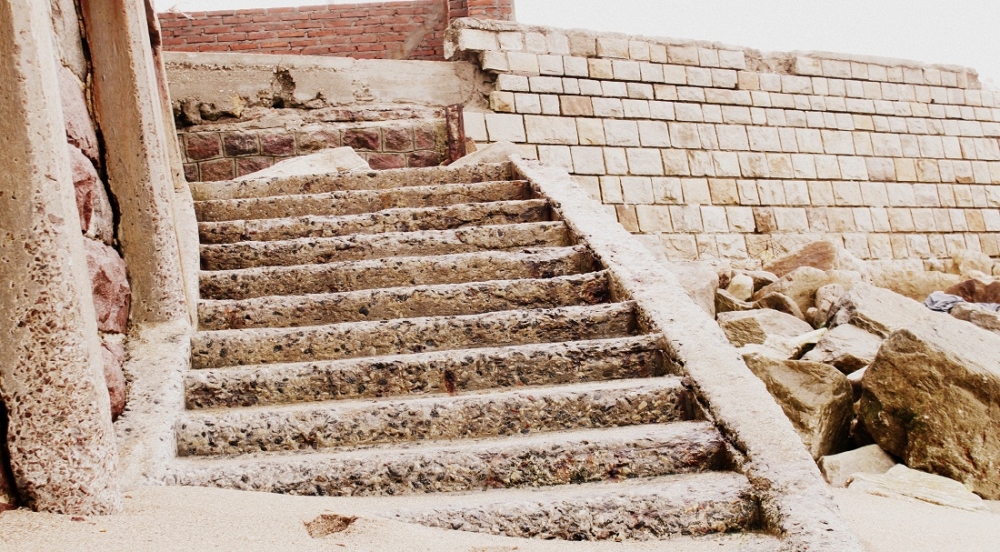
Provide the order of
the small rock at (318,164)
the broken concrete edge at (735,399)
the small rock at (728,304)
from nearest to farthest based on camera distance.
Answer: the broken concrete edge at (735,399)
the small rock at (318,164)
the small rock at (728,304)

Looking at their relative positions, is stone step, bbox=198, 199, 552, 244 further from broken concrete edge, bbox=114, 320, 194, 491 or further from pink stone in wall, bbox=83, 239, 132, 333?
pink stone in wall, bbox=83, 239, 132, 333

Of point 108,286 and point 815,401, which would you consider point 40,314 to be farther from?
point 815,401

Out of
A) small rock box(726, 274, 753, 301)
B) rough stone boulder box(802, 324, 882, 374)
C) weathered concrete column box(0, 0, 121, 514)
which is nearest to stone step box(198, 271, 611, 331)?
weathered concrete column box(0, 0, 121, 514)

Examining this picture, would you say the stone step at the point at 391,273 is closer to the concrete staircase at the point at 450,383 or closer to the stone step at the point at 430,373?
the concrete staircase at the point at 450,383

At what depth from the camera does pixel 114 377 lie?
2.19 m

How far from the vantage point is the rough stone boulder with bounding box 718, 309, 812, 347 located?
4.45 metres

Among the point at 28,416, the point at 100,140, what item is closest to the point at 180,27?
the point at 100,140

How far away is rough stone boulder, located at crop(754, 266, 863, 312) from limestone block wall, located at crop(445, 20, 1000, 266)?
1314mm

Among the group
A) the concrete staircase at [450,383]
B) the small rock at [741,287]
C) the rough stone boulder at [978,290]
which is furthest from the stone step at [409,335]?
the rough stone boulder at [978,290]

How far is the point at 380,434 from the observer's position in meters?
2.28

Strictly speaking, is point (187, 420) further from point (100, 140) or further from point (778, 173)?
point (778, 173)

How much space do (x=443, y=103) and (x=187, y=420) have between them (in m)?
4.86

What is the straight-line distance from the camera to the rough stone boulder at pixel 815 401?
10.5 ft

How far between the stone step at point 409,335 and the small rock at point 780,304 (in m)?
2.83
